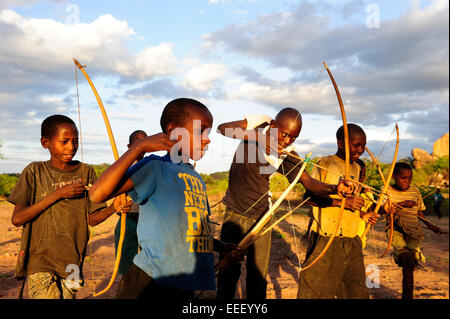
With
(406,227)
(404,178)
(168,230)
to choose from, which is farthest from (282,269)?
(168,230)

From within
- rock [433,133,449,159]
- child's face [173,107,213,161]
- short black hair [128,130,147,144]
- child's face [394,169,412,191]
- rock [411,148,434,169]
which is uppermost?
rock [433,133,449,159]

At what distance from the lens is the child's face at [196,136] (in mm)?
2199

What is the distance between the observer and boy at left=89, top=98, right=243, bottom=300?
2.01 metres

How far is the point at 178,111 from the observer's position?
7.43ft

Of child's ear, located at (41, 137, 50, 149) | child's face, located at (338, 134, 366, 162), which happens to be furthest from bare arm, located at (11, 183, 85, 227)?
child's face, located at (338, 134, 366, 162)

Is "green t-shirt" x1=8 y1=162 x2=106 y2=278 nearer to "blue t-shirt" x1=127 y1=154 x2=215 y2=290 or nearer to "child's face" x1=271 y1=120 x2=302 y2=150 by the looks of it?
"blue t-shirt" x1=127 y1=154 x2=215 y2=290

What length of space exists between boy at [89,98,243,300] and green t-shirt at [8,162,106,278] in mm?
1189

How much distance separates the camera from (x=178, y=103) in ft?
7.54

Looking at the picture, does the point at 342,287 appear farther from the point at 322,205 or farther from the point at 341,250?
the point at 322,205

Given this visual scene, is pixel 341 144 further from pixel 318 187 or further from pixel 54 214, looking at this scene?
pixel 54 214

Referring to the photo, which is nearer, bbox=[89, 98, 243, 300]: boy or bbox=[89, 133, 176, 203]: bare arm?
bbox=[89, 133, 176, 203]: bare arm

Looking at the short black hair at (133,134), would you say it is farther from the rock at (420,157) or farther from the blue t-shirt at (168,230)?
the rock at (420,157)

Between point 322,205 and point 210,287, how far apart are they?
7.20ft

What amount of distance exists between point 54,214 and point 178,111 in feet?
5.17
